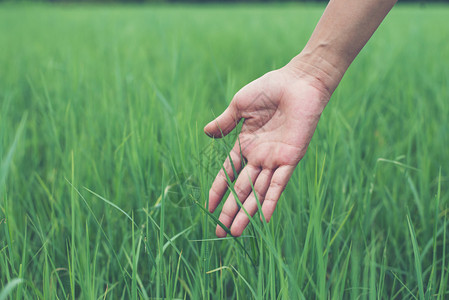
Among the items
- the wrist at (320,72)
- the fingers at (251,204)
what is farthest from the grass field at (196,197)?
the wrist at (320,72)

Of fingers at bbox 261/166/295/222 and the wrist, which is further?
the wrist

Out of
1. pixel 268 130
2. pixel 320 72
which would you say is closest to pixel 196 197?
pixel 268 130

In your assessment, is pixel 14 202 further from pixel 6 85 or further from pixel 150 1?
pixel 150 1

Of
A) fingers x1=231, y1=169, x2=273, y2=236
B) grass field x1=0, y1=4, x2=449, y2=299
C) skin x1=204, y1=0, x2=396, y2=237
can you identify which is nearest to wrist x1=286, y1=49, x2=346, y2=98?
skin x1=204, y1=0, x2=396, y2=237

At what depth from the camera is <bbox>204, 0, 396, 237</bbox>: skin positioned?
2.47 ft

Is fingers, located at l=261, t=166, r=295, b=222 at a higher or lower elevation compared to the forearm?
lower

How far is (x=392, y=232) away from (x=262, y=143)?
1.25 feet

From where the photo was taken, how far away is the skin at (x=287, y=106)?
75 cm

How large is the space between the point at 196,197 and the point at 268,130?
0.21 metres

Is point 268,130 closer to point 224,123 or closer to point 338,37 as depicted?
point 224,123

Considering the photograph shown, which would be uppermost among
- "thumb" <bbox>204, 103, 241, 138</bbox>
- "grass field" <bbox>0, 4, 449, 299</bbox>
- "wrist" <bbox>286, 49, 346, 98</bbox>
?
"wrist" <bbox>286, 49, 346, 98</bbox>

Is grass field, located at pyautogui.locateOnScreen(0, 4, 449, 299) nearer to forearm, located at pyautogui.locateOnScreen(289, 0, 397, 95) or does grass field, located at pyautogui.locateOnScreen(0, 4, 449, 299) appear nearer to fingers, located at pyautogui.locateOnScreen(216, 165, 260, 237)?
fingers, located at pyautogui.locateOnScreen(216, 165, 260, 237)

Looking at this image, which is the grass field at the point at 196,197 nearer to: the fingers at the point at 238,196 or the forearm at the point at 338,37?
the fingers at the point at 238,196

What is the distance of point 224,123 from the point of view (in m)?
0.77
